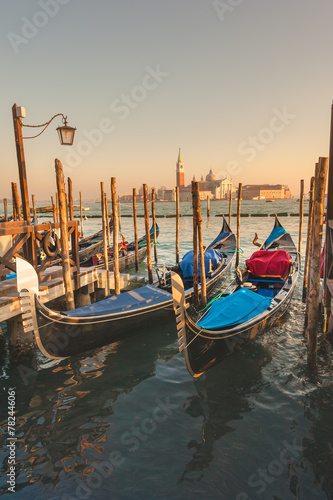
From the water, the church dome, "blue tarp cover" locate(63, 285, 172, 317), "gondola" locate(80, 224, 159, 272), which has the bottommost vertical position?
the water

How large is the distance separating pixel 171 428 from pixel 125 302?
93.3 inches

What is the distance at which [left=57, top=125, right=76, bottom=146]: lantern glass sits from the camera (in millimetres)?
5118

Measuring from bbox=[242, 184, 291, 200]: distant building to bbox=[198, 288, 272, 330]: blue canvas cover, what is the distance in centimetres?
12825

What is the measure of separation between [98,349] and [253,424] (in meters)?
2.88

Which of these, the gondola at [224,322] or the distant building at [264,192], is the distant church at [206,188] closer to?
the distant building at [264,192]

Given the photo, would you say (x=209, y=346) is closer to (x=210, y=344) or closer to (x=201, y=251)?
(x=210, y=344)

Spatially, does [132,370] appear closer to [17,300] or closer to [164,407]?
[164,407]

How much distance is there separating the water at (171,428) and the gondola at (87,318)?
0.44 meters

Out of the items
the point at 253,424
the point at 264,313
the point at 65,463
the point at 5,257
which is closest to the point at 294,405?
Result: the point at 253,424

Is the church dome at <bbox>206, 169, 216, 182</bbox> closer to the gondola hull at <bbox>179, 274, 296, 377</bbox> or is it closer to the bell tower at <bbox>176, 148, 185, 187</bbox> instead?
the bell tower at <bbox>176, 148, 185, 187</bbox>

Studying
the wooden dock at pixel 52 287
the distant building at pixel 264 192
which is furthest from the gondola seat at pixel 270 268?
the distant building at pixel 264 192

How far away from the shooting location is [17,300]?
15.0ft

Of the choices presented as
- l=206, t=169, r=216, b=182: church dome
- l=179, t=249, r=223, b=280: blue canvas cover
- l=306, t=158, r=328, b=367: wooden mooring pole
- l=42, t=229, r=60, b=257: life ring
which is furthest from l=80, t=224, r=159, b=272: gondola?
l=206, t=169, r=216, b=182: church dome

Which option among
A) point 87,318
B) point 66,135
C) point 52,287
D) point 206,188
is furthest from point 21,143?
point 206,188
